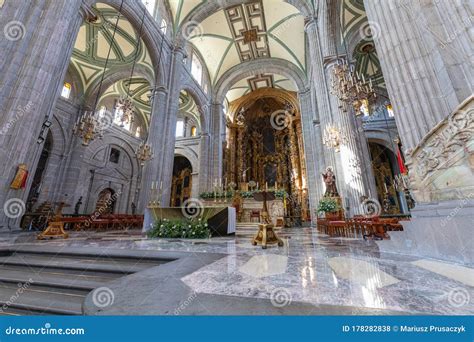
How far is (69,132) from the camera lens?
12.8 metres

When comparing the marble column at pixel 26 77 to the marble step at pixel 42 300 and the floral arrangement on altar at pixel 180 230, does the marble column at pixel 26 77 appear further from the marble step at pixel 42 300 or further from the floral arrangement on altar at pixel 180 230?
the marble step at pixel 42 300

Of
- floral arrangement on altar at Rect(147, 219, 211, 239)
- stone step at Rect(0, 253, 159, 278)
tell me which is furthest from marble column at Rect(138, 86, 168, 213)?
stone step at Rect(0, 253, 159, 278)

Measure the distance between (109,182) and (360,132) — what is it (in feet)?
56.6

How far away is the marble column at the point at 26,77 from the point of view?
4.88m

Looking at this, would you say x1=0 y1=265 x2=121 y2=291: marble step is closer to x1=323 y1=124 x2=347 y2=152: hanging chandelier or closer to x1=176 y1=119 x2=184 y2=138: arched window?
x1=323 y1=124 x2=347 y2=152: hanging chandelier

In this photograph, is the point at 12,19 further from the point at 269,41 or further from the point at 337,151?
the point at 269,41

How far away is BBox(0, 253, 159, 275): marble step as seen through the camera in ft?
7.87

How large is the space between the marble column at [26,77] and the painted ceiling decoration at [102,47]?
5649 millimetres

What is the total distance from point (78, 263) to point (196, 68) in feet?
55.2

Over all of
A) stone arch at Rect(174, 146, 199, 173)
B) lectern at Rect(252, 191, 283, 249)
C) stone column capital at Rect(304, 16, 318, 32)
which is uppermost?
stone column capital at Rect(304, 16, 318, 32)

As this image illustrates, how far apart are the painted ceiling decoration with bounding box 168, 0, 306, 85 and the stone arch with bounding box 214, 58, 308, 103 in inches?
14.1

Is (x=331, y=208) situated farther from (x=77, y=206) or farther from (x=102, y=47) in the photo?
(x=102, y=47)

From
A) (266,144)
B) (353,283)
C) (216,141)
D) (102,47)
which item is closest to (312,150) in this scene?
(216,141)

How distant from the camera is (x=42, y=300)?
195cm
